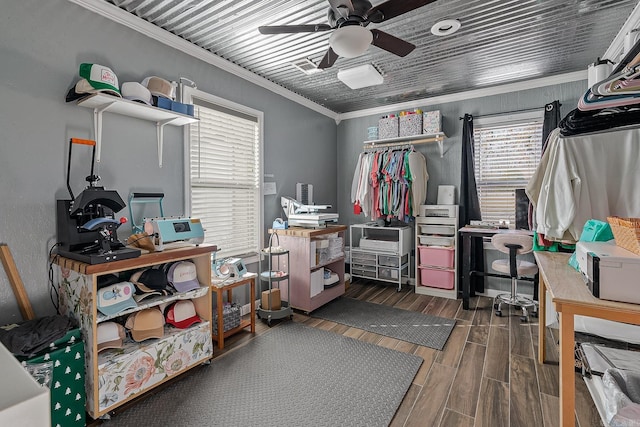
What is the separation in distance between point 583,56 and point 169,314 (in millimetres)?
4237

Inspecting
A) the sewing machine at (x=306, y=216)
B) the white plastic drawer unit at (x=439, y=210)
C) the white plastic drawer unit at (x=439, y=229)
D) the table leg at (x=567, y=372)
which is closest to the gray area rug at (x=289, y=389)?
the table leg at (x=567, y=372)

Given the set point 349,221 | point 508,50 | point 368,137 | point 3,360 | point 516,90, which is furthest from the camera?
point 349,221

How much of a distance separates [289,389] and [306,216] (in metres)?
1.75

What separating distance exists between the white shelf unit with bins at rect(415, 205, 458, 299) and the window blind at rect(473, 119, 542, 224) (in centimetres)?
50

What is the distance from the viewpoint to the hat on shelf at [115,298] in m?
1.75

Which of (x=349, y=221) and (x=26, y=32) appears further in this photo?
(x=349, y=221)

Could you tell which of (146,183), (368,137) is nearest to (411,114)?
(368,137)

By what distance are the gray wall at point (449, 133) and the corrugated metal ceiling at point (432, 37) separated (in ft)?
0.77

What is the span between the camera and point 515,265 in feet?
10.1

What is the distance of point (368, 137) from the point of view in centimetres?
452

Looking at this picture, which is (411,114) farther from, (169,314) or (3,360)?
(3,360)

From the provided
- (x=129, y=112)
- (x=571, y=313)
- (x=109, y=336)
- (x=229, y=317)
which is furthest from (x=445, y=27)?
(x=109, y=336)

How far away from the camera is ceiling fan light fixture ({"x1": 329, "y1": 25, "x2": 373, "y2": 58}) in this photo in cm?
171

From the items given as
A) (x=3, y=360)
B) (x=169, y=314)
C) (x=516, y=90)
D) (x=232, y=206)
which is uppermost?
(x=516, y=90)
